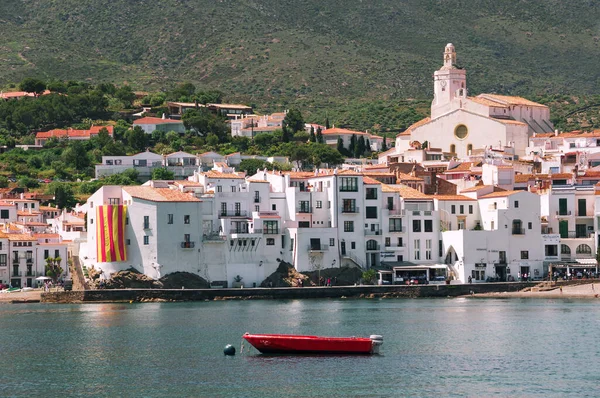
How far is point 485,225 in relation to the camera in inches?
3250

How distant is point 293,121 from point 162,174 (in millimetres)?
24032

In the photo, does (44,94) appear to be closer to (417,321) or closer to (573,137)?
(573,137)

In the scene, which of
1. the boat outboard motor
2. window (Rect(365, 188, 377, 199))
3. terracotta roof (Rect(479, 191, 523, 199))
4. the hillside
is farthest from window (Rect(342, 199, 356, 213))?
the hillside

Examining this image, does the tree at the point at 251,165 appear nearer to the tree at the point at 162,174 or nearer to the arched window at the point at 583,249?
the tree at the point at 162,174

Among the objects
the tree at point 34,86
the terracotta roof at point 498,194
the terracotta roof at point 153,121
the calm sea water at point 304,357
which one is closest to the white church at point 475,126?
the terracotta roof at point 153,121

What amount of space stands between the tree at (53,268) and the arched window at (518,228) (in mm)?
26945

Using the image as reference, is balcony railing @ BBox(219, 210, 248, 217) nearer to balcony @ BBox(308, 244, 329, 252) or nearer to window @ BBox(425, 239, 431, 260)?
balcony @ BBox(308, 244, 329, 252)

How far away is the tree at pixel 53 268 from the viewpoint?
82.9m

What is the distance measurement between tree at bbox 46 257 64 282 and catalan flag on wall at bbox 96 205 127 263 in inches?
276

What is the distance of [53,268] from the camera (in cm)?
8300

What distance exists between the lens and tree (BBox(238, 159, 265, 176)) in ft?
356

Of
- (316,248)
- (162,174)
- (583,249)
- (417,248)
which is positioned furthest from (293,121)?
(316,248)

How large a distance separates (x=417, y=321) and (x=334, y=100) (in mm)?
97904

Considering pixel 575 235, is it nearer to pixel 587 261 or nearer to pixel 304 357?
pixel 587 261
